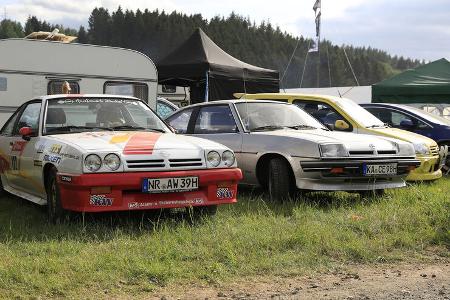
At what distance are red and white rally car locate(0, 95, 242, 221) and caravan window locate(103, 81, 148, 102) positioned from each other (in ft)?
11.5

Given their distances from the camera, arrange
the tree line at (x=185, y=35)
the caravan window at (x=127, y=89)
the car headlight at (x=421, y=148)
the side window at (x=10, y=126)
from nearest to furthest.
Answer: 1. the side window at (x=10, y=126)
2. the car headlight at (x=421, y=148)
3. the caravan window at (x=127, y=89)
4. the tree line at (x=185, y=35)

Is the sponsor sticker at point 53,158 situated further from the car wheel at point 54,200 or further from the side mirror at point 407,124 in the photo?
the side mirror at point 407,124

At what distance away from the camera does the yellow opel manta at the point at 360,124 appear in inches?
340

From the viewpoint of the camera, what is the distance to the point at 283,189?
265 inches

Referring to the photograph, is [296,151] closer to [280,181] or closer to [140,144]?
[280,181]

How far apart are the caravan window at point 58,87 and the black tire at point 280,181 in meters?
4.50

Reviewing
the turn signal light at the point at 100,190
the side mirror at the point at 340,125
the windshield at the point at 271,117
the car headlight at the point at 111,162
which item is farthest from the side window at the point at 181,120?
the turn signal light at the point at 100,190

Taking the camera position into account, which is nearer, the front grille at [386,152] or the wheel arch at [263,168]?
the front grille at [386,152]

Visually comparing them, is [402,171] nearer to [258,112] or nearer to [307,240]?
[258,112]

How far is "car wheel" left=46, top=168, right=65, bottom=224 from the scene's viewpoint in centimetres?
543

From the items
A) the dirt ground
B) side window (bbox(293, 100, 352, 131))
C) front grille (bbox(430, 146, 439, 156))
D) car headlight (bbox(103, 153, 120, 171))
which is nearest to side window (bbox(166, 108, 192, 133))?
side window (bbox(293, 100, 352, 131))

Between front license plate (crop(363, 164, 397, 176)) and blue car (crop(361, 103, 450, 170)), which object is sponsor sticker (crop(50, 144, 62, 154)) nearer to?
front license plate (crop(363, 164, 397, 176))

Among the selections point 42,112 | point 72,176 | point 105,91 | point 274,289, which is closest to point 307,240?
point 274,289

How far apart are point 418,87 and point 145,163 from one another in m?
11.9
